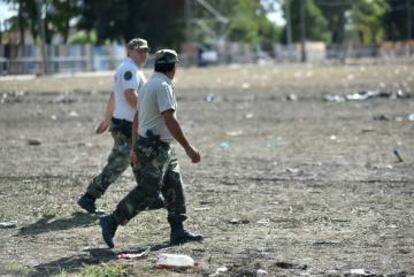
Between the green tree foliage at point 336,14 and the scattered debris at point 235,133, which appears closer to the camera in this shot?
the scattered debris at point 235,133

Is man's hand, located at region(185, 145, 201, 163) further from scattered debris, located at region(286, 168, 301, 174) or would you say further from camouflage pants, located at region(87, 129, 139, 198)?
scattered debris, located at region(286, 168, 301, 174)

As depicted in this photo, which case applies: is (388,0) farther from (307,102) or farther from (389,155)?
(389,155)

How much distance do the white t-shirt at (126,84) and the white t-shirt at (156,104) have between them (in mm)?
1411

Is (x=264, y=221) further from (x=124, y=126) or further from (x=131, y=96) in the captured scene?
(x=131, y=96)

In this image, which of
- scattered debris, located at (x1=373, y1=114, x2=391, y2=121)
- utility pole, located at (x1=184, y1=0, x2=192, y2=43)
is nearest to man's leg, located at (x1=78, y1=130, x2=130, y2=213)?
scattered debris, located at (x1=373, y1=114, x2=391, y2=121)

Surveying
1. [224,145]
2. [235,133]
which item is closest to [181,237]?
[224,145]

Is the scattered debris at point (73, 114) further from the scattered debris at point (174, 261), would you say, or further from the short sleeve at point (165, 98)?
the scattered debris at point (174, 261)

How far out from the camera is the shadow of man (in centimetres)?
870

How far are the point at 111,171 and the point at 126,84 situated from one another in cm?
103

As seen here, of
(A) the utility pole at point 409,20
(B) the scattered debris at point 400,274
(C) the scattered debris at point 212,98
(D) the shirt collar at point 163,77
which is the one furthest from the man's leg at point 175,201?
(A) the utility pole at point 409,20

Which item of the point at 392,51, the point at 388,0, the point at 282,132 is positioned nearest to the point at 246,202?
the point at 282,132

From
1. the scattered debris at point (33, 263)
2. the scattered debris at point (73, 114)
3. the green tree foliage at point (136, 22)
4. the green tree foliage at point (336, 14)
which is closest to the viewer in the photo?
→ the scattered debris at point (33, 263)

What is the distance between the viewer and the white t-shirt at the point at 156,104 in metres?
7.49

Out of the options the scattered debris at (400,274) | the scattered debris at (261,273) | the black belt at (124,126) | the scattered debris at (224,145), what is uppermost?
the black belt at (124,126)
